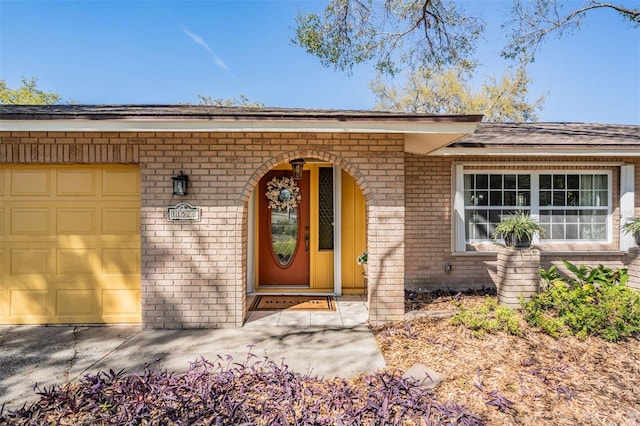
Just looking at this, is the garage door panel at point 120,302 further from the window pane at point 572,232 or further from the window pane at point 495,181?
the window pane at point 572,232

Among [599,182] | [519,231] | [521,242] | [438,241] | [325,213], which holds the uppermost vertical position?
[599,182]

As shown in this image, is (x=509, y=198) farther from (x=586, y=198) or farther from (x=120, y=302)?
(x=120, y=302)

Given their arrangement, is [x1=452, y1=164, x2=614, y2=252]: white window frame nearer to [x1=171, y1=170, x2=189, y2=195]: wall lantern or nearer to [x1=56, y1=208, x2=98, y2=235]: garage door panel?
[x1=171, y1=170, x2=189, y2=195]: wall lantern

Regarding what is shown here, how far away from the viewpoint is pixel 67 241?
4871 millimetres

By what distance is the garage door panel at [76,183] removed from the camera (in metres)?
4.86

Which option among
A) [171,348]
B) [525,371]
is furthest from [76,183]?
[525,371]

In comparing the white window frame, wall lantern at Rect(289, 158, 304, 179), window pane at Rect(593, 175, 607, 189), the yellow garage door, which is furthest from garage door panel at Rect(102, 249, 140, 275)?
window pane at Rect(593, 175, 607, 189)

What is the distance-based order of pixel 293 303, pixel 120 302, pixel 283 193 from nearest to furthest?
pixel 120 302, pixel 293 303, pixel 283 193

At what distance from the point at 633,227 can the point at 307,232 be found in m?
6.20

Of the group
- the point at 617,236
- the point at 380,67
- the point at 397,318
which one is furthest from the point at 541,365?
the point at 380,67

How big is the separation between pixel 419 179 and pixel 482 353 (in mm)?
3691

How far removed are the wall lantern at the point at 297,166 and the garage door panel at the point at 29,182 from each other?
3.69 metres

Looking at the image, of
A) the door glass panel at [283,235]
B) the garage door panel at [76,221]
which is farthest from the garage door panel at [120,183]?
the door glass panel at [283,235]

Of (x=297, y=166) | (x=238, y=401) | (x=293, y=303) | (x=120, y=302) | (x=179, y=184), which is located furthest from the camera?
(x=297, y=166)
